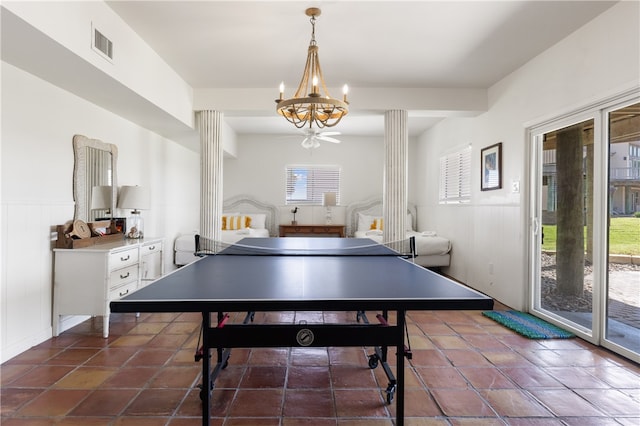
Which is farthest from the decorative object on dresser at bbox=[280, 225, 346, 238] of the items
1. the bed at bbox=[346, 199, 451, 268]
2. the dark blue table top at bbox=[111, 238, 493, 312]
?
the dark blue table top at bbox=[111, 238, 493, 312]

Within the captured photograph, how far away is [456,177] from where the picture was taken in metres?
5.49

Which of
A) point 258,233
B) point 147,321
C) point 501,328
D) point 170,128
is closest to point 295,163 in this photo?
point 258,233

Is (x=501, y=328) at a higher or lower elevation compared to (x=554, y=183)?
lower

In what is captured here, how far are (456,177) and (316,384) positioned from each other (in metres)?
4.25

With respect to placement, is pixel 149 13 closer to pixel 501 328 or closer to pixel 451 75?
pixel 451 75

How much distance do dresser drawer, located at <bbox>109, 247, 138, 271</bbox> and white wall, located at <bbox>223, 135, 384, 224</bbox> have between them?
406 cm

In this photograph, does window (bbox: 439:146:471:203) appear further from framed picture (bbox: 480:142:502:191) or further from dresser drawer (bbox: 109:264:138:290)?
dresser drawer (bbox: 109:264:138:290)

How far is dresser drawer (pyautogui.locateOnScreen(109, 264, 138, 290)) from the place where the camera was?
302 cm

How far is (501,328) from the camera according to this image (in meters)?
3.29

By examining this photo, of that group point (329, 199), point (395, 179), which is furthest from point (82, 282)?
point (329, 199)

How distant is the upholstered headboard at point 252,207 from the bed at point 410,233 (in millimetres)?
1550

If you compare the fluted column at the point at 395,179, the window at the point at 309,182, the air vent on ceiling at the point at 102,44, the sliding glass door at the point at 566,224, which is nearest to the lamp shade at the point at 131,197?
the air vent on ceiling at the point at 102,44

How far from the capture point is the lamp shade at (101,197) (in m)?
3.47

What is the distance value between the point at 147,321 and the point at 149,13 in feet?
9.03
